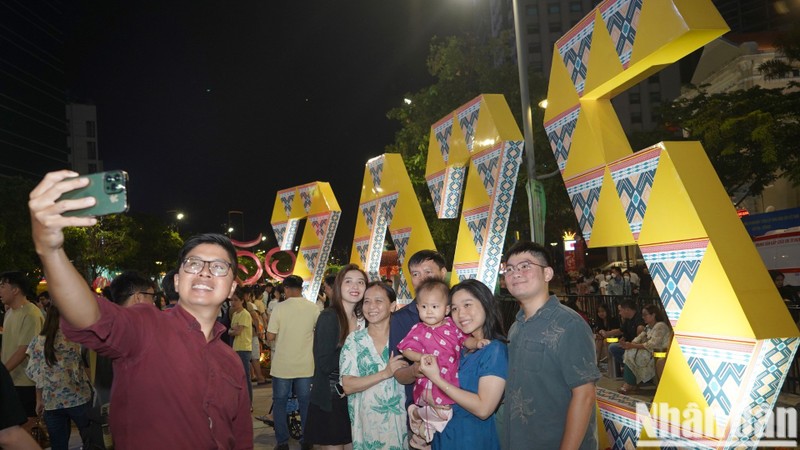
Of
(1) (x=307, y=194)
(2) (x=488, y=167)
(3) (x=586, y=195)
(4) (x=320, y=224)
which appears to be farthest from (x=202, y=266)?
(1) (x=307, y=194)

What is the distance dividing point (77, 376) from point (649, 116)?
6028 cm

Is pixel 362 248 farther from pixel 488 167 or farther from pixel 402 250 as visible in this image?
pixel 488 167

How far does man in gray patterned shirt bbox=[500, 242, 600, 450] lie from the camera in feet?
10.4

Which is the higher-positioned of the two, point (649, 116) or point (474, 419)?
point (649, 116)

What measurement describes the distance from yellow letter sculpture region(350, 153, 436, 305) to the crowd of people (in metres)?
3.68

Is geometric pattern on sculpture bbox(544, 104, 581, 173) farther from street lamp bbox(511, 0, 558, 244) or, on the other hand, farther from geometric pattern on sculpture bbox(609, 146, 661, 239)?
street lamp bbox(511, 0, 558, 244)

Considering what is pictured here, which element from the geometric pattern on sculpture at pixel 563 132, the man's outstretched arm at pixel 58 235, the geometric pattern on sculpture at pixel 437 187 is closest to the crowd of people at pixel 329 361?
the man's outstretched arm at pixel 58 235

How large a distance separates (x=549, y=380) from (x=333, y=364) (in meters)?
2.19

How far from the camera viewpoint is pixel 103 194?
6.37ft

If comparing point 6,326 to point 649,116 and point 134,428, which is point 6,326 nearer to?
point 134,428

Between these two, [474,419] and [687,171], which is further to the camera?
[687,171]

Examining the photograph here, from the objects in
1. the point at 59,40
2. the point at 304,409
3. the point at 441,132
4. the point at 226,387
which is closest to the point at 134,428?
the point at 226,387

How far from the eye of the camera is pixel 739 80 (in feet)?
105

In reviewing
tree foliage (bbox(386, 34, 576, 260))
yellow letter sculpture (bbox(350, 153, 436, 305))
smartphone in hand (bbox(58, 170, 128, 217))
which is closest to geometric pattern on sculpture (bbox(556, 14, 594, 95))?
yellow letter sculpture (bbox(350, 153, 436, 305))
